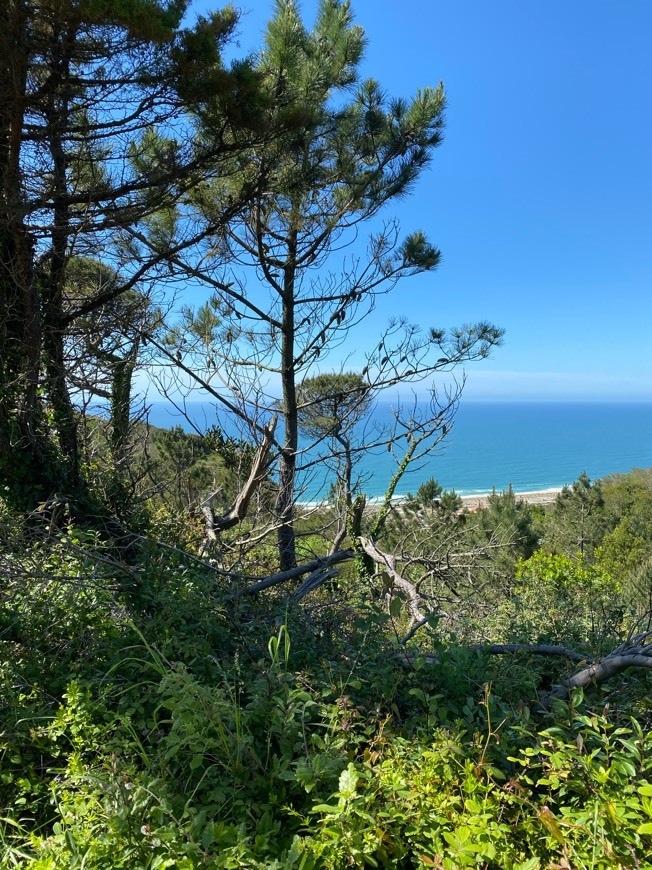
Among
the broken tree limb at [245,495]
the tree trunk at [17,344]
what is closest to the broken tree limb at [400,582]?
the broken tree limb at [245,495]

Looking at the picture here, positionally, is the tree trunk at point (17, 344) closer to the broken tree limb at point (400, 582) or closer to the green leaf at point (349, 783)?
the broken tree limb at point (400, 582)

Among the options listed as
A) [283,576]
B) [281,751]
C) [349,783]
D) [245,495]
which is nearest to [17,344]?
[245,495]

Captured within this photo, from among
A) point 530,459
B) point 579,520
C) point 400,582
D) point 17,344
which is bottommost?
point 579,520

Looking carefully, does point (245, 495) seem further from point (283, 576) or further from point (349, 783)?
point (349, 783)

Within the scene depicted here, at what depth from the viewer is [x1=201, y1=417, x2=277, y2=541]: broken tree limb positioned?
16.5 ft

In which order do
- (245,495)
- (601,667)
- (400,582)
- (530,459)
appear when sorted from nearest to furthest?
(601,667)
(400,582)
(245,495)
(530,459)

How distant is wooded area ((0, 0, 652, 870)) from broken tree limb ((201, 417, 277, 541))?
44 mm

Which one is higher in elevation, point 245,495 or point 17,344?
point 17,344

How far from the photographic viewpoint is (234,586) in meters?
2.71

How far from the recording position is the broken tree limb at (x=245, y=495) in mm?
5016

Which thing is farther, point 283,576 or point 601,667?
point 283,576

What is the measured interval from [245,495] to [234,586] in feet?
9.24

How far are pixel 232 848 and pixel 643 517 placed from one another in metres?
23.4

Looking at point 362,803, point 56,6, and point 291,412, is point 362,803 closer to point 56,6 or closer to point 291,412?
point 56,6
